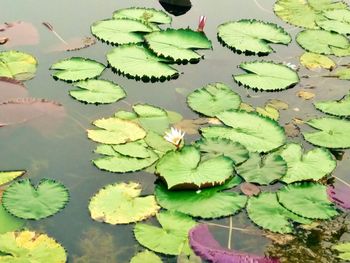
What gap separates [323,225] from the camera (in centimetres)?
304

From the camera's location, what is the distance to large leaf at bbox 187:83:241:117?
3.78 meters

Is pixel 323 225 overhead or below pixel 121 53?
below

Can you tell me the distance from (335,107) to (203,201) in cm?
134

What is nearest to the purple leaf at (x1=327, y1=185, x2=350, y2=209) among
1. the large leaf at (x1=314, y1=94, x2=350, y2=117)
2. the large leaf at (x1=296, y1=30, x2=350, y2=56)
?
the large leaf at (x1=314, y1=94, x2=350, y2=117)

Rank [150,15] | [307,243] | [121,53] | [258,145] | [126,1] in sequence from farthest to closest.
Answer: [126,1] < [150,15] < [121,53] < [258,145] < [307,243]

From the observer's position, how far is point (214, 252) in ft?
9.11

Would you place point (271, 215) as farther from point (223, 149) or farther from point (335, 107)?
point (335, 107)

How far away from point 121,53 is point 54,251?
1.88 metres

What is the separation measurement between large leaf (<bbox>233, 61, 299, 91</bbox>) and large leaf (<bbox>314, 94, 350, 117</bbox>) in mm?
286

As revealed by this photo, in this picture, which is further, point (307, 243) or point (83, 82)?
point (83, 82)

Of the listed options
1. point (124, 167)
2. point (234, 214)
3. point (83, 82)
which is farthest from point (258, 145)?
point (83, 82)

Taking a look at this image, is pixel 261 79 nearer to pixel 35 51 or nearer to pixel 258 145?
pixel 258 145

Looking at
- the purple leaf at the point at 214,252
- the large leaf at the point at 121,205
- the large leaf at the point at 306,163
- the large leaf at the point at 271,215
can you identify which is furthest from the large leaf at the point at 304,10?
the purple leaf at the point at 214,252

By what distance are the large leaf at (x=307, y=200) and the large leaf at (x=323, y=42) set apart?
64.9 inches
